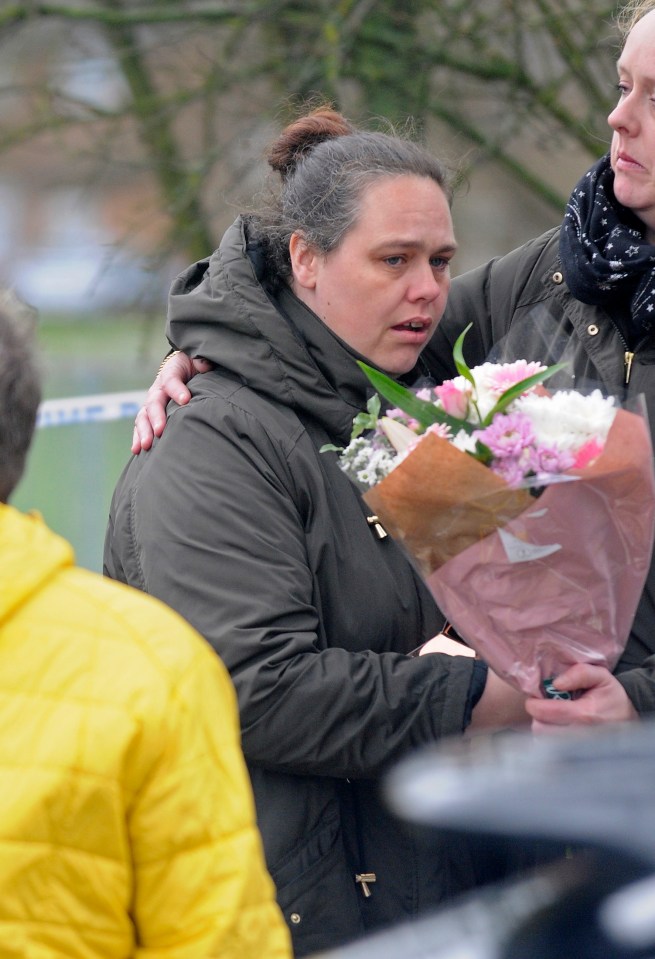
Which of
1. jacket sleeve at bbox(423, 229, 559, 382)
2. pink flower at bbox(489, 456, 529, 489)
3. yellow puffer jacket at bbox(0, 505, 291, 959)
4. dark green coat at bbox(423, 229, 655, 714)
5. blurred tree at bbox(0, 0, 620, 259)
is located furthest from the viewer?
blurred tree at bbox(0, 0, 620, 259)

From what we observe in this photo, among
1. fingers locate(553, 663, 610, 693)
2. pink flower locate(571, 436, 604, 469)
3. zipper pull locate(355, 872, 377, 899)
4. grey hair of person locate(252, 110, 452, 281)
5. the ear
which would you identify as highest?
grey hair of person locate(252, 110, 452, 281)

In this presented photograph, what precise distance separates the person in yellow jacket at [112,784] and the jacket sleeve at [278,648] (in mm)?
704

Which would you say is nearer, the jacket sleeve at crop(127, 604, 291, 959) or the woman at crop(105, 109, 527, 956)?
the jacket sleeve at crop(127, 604, 291, 959)

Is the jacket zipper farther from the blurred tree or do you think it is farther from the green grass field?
the blurred tree

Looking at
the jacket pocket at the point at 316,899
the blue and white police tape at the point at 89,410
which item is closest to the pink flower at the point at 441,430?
the jacket pocket at the point at 316,899

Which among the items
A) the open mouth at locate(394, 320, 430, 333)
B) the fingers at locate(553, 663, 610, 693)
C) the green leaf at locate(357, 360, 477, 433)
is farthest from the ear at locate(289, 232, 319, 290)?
the fingers at locate(553, 663, 610, 693)

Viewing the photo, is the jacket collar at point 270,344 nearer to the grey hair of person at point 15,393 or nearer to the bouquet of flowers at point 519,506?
the bouquet of flowers at point 519,506

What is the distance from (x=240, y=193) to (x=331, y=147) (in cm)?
339

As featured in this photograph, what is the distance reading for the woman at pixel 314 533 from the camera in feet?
8.06

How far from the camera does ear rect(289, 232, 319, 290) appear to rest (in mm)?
2818

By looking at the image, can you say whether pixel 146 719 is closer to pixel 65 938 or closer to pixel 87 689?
pixel 87 689

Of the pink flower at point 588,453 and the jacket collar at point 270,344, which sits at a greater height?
the jacket collar at point 270,344

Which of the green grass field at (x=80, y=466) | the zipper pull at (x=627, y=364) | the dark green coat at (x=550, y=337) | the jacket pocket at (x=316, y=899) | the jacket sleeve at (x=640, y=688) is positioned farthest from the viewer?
the green grass field at (x=80, y=466)

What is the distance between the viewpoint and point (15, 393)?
5.72ft
